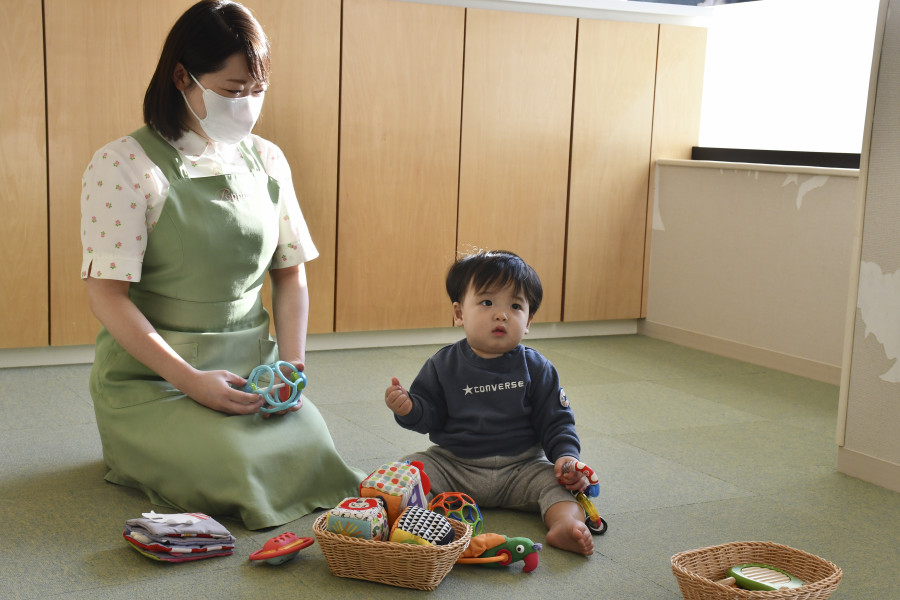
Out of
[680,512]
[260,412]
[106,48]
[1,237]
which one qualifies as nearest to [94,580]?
[260,412]

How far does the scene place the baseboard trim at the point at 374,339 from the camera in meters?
3.24

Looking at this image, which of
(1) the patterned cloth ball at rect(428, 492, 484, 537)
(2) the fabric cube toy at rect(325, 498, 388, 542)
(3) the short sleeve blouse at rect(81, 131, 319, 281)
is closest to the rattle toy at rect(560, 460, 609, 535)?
(1) the patterned cloth ball at rect(428, 492, 484, 537)

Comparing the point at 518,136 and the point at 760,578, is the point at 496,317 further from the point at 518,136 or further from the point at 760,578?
the point at 518,136

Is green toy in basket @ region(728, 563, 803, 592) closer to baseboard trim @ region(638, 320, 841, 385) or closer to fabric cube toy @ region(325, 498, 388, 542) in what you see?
fabric cube toy @ region(325, 498, 388, 542)

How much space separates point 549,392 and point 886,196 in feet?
3.03

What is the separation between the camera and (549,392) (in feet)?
6.69

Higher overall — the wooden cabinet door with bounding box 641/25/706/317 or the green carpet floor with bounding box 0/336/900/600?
the wooden cabinet door with bounding box 641/25/706/317

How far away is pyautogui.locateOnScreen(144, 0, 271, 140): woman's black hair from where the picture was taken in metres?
1.87

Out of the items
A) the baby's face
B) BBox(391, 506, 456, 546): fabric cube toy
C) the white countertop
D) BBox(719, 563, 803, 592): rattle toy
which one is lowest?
BBox(719, 563, 803, 592): rattle toy

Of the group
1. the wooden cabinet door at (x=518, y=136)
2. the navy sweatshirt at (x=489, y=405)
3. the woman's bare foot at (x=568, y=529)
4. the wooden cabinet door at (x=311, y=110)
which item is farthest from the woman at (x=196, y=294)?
the wooden cabinet door at (x=518, y=136)

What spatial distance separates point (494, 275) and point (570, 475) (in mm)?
428

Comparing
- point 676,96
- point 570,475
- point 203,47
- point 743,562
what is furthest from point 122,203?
point 676,96

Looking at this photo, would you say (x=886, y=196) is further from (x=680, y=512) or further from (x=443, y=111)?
(x=443, y=111)

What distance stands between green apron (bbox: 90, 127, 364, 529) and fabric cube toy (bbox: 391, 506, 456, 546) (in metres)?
0.33
